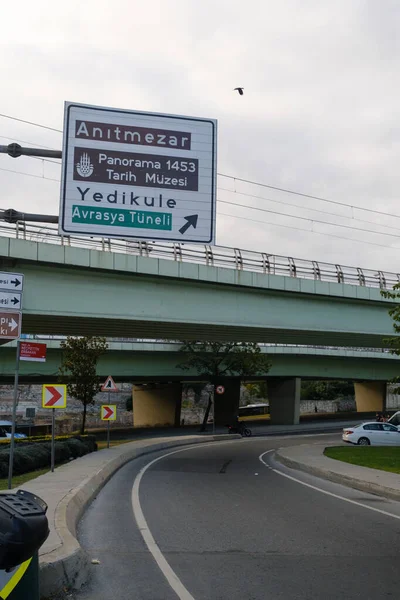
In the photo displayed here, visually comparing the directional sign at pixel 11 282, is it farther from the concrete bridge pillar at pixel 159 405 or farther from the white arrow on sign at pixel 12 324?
the concrete bridge pillar at pixel 159 405

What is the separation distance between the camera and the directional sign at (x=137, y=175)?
12.1m

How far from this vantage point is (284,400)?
6744cm

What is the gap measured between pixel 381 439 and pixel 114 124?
1038 inches

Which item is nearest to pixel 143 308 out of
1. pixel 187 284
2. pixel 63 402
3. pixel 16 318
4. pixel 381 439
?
pixel 187 284

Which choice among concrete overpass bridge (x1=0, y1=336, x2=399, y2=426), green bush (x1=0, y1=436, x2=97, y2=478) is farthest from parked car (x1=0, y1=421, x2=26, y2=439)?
green bush (x1=0, y1=436, x2=97, y2=478)

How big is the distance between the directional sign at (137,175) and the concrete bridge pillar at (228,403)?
171 ft

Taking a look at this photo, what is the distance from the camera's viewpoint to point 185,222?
12.6 meters

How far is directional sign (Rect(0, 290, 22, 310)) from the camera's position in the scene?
12641mm

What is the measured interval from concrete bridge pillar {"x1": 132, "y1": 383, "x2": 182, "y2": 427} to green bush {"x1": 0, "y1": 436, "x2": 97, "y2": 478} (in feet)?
149

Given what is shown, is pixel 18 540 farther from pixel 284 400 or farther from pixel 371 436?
pixel 284 400

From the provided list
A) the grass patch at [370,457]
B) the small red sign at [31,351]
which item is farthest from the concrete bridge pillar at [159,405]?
the small red sign at [31,351]

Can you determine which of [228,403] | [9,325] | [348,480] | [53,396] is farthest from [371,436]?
[228,403]

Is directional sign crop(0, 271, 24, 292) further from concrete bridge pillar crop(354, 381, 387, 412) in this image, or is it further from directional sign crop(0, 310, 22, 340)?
concrete bridge pillar crop(354, 381, 387, 412)

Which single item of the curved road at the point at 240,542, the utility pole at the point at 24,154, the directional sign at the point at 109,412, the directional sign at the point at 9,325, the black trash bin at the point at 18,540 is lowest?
the curved road at the point at 240,542
